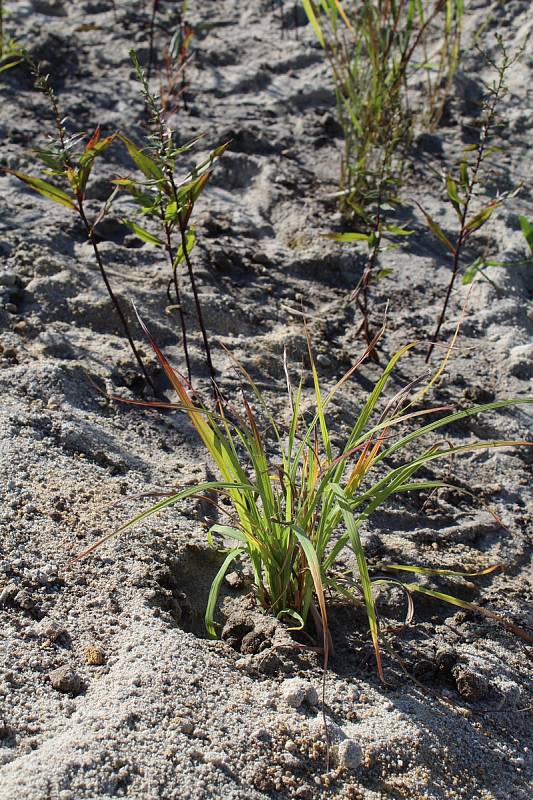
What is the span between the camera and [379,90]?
10.8 feet

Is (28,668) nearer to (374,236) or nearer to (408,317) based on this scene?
(374,236)

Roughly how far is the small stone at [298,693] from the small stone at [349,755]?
12 cm

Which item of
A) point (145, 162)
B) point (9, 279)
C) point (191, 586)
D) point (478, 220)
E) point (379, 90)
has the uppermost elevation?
point (379, 90)

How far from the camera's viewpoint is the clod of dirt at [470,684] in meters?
1.75

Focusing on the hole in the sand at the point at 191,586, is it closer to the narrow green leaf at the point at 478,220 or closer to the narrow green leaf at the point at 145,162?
the narrow green leaf at the point at 145,162

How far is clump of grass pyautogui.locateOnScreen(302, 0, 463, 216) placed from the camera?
3000mm

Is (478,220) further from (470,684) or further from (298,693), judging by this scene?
(298,693)

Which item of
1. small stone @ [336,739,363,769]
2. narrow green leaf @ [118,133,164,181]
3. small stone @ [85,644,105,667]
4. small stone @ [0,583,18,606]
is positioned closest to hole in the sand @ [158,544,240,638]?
small stone @ [85,644,105,667]

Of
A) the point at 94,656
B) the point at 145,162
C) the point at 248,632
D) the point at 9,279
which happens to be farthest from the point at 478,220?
the point at 94,656

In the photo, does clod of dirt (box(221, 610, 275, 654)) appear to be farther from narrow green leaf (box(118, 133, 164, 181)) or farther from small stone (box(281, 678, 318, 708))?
narrow green leaf (box(118, 133, 164, 181))

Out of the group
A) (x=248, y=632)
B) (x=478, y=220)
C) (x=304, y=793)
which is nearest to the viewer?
(x=304, y=793)

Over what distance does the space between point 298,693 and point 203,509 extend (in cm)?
69

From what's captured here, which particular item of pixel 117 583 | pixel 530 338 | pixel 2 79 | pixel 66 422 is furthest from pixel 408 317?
pixel 2 79

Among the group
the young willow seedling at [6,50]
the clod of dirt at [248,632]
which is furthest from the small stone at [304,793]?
the young willow seedling at [6,50]
